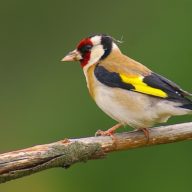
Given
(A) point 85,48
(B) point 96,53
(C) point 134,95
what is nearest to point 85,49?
(A) point 85,48

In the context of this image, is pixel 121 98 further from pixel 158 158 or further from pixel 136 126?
pixel 158 158

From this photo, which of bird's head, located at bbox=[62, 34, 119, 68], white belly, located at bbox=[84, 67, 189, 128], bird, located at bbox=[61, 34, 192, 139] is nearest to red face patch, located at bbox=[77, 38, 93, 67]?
bird's head, located at bbox=[62, 34, 119, 68]

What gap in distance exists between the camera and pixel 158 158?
1373 centimetres

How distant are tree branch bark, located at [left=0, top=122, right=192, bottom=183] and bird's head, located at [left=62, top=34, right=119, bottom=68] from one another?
2.99ft

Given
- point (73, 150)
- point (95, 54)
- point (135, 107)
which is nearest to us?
point (73, 150)

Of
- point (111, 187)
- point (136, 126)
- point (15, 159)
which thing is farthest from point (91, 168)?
point (15, 159)

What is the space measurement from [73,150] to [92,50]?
4.73 feet

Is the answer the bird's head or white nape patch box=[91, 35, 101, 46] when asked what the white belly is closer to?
the bird's head

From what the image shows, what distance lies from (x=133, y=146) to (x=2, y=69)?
23.5ft

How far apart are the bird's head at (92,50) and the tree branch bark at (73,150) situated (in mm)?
913

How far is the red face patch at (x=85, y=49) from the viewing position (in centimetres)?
1039

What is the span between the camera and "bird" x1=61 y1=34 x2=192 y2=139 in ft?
32.0

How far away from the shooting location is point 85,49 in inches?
411

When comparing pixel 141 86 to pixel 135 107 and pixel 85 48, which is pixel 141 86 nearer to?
pixel 135 107
